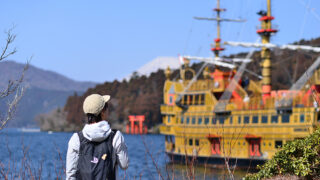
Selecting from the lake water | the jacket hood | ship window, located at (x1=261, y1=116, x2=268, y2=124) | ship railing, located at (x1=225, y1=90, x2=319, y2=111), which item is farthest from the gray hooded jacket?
ship window, located at (x1=261, y1=116, x2=268, y2=124)

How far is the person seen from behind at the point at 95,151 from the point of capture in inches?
198

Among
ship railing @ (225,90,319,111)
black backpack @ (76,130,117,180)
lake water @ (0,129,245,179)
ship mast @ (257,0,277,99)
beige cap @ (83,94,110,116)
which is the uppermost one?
ship mast @ (257,0,277,99)

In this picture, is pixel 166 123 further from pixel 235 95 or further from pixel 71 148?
pixel 71 148

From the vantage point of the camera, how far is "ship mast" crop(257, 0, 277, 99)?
37.7 metres

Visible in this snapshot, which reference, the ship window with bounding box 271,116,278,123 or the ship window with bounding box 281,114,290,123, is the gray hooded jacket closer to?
the ship window with bounding box 281,114,290,123

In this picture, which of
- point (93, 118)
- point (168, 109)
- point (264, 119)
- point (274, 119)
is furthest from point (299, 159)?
point (168, 109)

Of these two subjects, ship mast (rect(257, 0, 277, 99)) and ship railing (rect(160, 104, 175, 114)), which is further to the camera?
ship railing (rect(160, 104, 175, 114))

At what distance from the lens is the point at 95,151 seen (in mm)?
5059

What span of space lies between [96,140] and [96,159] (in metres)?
0.18

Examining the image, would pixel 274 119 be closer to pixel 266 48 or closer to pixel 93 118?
pixel 266 48

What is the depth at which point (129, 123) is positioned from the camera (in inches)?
4929

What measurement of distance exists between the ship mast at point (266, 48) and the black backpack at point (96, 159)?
33.5 meters

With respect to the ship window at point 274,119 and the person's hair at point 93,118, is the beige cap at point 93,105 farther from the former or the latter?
the ship window at point 274,119

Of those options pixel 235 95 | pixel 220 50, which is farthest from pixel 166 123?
pixel 220 50
